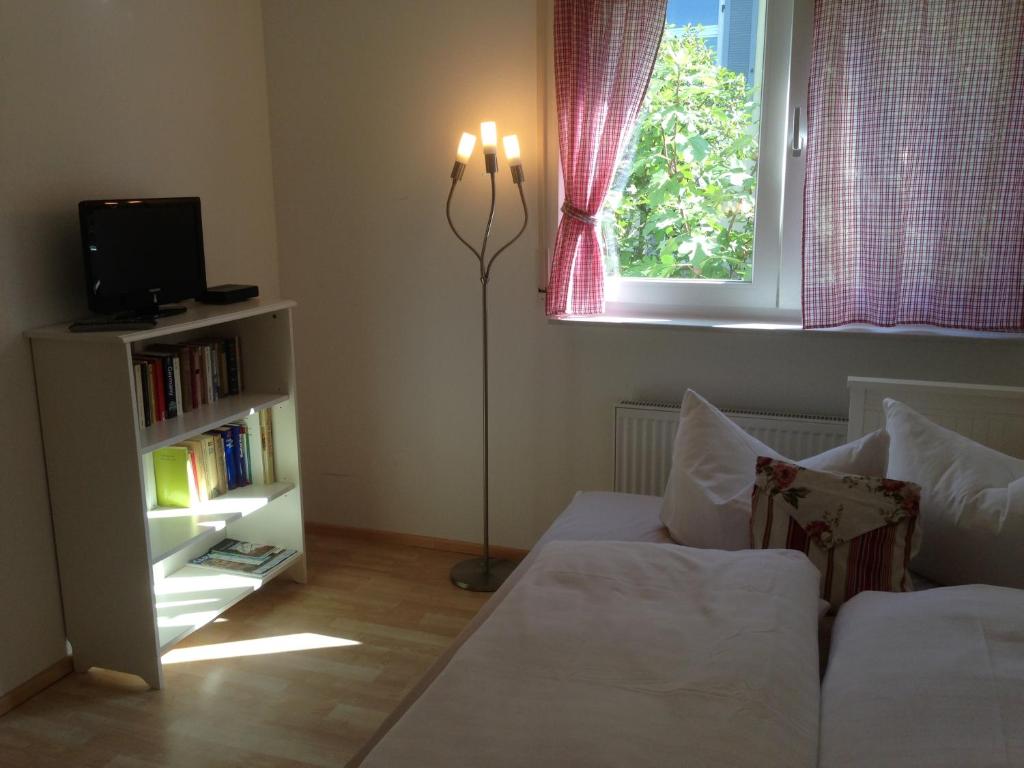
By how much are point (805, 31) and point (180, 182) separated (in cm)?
203

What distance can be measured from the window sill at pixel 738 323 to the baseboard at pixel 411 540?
3.00 ft

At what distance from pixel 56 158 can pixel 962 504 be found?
8.05 feet

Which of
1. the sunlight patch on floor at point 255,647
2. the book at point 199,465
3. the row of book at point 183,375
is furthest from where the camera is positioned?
the book at point 199,465

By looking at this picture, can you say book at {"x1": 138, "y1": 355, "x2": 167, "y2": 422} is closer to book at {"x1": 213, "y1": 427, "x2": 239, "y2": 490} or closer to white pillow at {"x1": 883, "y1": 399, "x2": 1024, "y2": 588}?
book at {"x1": 213, "y1": 427, "x2": 239, "y2": 490}

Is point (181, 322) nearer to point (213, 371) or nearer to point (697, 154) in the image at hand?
point (213, 371)

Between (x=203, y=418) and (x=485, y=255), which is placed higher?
(x=485, y=255)

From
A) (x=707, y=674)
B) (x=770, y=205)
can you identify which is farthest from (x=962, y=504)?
(x=770, y=205)

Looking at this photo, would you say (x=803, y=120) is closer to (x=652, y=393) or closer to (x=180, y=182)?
(x=652, y=393)

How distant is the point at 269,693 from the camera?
96.9 inches

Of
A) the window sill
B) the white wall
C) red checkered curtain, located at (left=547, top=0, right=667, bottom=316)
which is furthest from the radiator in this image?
red checkered curtain, located at (left=547, top=0, right=667, bottom=316)

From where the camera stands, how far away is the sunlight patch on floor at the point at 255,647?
266 centimetres

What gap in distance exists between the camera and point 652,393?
3.02 m

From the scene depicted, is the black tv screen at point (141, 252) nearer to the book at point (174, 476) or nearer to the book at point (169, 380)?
the book at point (169, 380)

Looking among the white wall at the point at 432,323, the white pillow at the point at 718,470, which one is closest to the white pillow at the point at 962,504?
the white pillow at the point at 718,470
